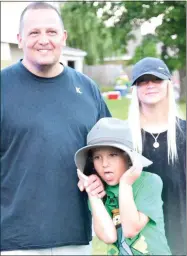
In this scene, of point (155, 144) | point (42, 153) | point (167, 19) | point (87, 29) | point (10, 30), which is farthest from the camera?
point (87, 29)

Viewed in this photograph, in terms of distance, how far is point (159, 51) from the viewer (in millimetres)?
2248

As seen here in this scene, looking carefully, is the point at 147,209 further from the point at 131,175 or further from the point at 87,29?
the point at 87,29

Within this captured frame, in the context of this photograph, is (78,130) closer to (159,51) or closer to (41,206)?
(41,206)

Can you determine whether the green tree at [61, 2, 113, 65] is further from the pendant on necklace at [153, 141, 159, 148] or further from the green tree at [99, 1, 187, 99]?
the pendant on necklace at [153, 141, 159, 148]

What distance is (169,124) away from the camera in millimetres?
1119

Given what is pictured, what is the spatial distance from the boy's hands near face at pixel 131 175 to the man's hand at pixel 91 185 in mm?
59

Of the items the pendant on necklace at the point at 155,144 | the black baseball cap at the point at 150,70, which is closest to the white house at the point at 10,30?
the black baseball cap at the point at 150,70

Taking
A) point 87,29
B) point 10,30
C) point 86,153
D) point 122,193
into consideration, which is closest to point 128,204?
point 122,193

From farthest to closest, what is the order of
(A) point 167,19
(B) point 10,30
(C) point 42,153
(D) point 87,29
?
1. (D) point 87,29
2. (A) point 167,19
3. (B) point 10,30
4. (C) point 42,153

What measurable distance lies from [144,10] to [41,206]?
969 mm

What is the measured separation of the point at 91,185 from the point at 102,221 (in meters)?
0.08

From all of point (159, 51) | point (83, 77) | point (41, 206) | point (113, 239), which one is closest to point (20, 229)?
point (41, 206)

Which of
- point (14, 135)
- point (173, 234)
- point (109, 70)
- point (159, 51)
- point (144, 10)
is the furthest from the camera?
point (109, 70)

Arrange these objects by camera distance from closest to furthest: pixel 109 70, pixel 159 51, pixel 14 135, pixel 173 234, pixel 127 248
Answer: pixel 14 135 < pixel 127 248 < pixel 173 234 < pixel 159 51 < pixel 109 70
